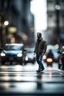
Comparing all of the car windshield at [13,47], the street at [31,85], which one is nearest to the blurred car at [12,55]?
the car windshield at [13,47]

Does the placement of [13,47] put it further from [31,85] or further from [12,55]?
[31,85]

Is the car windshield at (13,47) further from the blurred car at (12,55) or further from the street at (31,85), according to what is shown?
the street at (31,85)

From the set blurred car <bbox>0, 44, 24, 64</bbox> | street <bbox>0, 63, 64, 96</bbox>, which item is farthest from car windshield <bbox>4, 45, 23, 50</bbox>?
street <bbox>0, 63, 64, 96</bbox>

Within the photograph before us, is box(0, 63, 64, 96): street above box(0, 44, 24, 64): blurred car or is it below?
above

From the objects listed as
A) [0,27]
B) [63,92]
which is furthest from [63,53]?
[0,27]

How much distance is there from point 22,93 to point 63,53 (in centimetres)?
1518

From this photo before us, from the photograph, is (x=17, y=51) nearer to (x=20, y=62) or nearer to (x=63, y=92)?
(x=20, y=62)

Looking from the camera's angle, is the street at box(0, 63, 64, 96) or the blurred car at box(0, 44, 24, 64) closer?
the street at box(0, 63, 64, 96)

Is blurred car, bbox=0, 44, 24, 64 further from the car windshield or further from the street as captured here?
the street

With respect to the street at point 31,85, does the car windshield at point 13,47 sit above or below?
below

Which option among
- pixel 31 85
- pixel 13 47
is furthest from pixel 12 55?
pixel 31 85

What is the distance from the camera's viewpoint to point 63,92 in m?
11.8

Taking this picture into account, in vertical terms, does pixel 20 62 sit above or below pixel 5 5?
below

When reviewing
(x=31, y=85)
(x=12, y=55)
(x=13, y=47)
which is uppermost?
(x=31, y=85)
